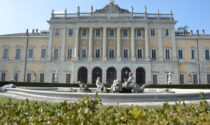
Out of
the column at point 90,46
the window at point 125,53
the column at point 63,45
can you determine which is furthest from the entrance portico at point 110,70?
the column at point 63,45

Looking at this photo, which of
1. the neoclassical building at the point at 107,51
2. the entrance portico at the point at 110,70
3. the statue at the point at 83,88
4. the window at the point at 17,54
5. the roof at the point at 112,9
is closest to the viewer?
the statue at the point at 83,88

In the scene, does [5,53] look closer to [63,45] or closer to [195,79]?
[63,45]

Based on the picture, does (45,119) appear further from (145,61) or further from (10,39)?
(10,39)

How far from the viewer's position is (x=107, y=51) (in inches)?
1964

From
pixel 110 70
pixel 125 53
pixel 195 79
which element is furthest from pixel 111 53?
pixel 195 79

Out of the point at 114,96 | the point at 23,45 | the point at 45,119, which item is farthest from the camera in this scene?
the point at 23,45

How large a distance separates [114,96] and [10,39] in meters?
45.9

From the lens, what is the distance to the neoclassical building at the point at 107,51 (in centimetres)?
4825

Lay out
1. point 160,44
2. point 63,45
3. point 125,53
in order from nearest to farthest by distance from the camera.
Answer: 1. point 160,44
2. point 125,53
3. point 63,45

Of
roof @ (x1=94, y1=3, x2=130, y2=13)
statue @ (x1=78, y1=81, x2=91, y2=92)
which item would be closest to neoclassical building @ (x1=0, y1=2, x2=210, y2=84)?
roof @ (x1=94, y1=3, x2=130, y2=13)

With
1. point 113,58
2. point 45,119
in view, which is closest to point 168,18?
point 113,58

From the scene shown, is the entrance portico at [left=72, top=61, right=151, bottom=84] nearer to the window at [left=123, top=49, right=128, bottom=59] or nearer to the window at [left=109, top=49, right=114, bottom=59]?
the window at [left=109, top=49, right=114, bottom=59]

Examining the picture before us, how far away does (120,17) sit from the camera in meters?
49.8

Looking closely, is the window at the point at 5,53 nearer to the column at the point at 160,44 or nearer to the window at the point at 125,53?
the window at the point at 125,53
